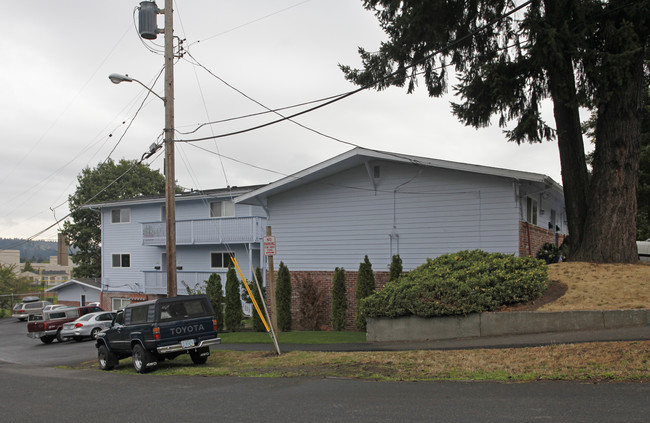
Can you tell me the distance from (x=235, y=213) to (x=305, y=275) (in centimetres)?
1332

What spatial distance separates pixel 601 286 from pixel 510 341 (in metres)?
3.39

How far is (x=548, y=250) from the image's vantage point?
1984cm

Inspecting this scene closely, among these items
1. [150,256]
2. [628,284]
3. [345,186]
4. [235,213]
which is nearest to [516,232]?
[628,284]

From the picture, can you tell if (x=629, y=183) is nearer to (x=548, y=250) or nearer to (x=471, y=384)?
(x=548, y=250)

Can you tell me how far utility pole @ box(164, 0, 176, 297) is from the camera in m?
16.5

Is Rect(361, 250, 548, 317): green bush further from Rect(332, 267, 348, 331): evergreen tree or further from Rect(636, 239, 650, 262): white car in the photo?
Rect(636, 239, 650, 262): white car

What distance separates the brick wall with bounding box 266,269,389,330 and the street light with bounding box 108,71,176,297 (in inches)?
220

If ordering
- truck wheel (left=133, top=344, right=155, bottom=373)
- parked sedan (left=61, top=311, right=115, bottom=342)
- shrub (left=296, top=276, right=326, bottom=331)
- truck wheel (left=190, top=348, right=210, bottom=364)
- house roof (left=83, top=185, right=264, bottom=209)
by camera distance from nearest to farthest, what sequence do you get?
truck wheel (left=133, top=344, right=155, bottom=373)
truck wheel (left=190, top=348, right=210, bottom=364)
shrub (left=296, top=276, right=326, bottom=331)
parked sedan (left=61, top=311, right=115, bottom=342)
house roof (left=83, top=185, right=264, bottom=209)

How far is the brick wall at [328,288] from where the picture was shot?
19.8 metres

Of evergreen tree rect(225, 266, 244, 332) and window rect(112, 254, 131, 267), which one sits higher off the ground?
window rect(112, 254, 131, 267)

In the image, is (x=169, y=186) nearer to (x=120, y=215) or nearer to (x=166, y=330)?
(x=166, y=330)

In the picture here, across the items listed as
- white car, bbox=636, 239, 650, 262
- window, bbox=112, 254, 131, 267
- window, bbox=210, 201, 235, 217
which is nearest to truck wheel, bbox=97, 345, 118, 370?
window, bbox=210, 201, 235, 217

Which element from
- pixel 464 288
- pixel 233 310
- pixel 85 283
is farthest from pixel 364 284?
pixel 85 283

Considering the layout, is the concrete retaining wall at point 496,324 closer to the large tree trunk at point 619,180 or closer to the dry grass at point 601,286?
the dry grass at point 601,286
